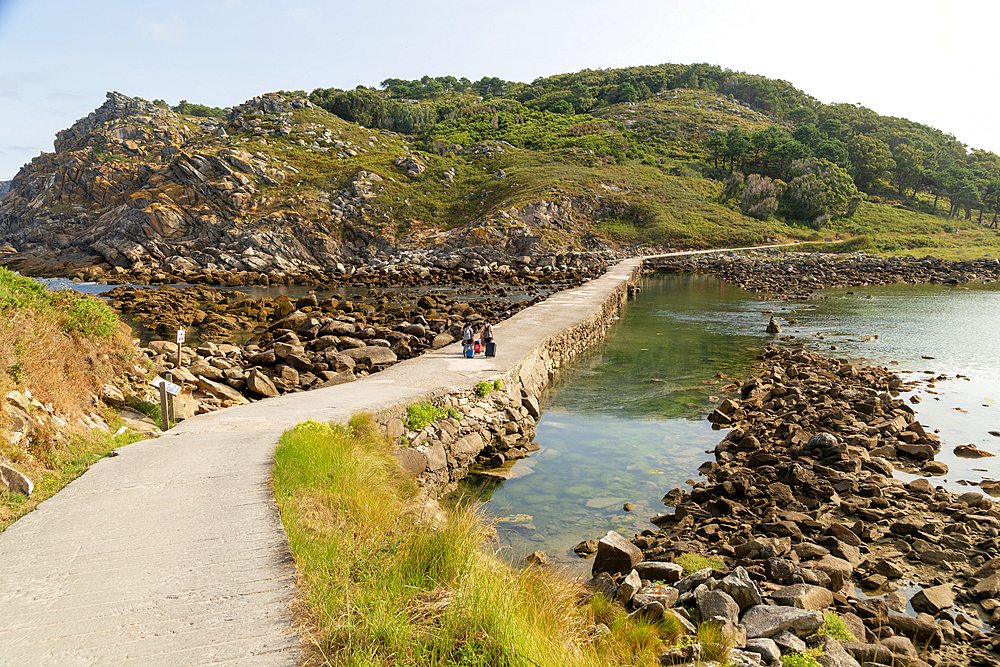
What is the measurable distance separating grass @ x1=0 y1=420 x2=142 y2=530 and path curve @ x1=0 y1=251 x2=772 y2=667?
0.16 m

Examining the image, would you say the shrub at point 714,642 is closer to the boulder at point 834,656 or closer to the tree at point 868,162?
the boulder at point 834,656

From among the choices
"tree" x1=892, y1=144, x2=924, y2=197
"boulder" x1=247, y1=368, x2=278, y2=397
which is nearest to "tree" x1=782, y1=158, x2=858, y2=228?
"tree" x1=892, y1=144, x2=924, y2=197

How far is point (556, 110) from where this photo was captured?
14262 cm

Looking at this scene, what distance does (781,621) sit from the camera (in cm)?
530

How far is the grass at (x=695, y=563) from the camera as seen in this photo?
696cm

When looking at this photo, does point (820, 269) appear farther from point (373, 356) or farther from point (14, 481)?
point (14, 481)

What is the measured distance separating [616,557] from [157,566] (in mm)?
5111

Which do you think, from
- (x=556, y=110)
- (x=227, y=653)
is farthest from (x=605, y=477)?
(x=556, y=110)

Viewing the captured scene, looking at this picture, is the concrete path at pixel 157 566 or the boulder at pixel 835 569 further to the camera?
the boulder at pixel 835 569

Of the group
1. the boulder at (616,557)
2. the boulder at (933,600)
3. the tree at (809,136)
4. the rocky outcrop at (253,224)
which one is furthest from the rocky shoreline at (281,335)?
the tree at (809,136)

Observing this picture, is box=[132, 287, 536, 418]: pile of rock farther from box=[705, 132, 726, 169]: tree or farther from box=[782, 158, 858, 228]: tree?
box=[705, 132, 726, 169]: tree

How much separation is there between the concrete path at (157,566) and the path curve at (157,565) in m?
0.01

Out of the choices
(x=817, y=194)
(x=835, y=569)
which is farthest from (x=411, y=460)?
(x=817, y=194)

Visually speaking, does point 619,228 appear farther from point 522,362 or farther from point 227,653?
point 227,653
